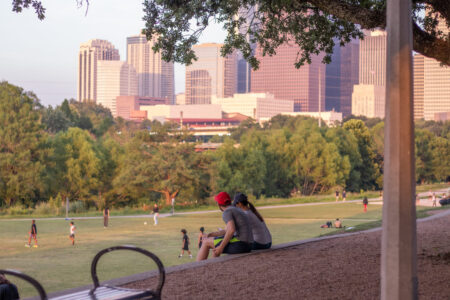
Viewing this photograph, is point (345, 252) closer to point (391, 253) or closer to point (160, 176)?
point (391, 253)

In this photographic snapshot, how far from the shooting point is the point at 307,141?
75.5m

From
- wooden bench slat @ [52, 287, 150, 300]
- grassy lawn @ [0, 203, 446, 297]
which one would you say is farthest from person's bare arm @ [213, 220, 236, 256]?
grassy lawn @ [0, 203, 446, 297]

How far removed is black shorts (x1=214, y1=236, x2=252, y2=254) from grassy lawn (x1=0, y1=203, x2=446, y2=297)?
8.57m

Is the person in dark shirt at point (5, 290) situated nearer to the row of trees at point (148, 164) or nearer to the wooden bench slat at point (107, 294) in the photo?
the wooden bench slat at point (107, 294)

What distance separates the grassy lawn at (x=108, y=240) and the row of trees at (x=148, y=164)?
9180 millimetres

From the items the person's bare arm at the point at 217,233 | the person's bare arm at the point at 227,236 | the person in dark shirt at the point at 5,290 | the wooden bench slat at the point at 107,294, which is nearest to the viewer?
the person in dark shirt at the point at 5,290

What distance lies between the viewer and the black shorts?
8766mm

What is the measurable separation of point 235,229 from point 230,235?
141mm

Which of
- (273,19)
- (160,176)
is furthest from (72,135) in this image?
(273,19)

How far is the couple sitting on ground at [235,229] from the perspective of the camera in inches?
329

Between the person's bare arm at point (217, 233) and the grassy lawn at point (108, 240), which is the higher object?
the person's bare arm at point (217, 233)

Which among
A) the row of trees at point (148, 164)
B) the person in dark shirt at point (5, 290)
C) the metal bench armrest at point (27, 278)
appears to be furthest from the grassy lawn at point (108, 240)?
the metal bench armrest at point (27, 278)

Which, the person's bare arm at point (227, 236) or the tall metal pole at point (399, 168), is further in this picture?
the person's bare arm at point (227, 236)

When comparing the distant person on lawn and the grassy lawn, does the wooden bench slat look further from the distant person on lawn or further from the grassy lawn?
the grassy lawn
